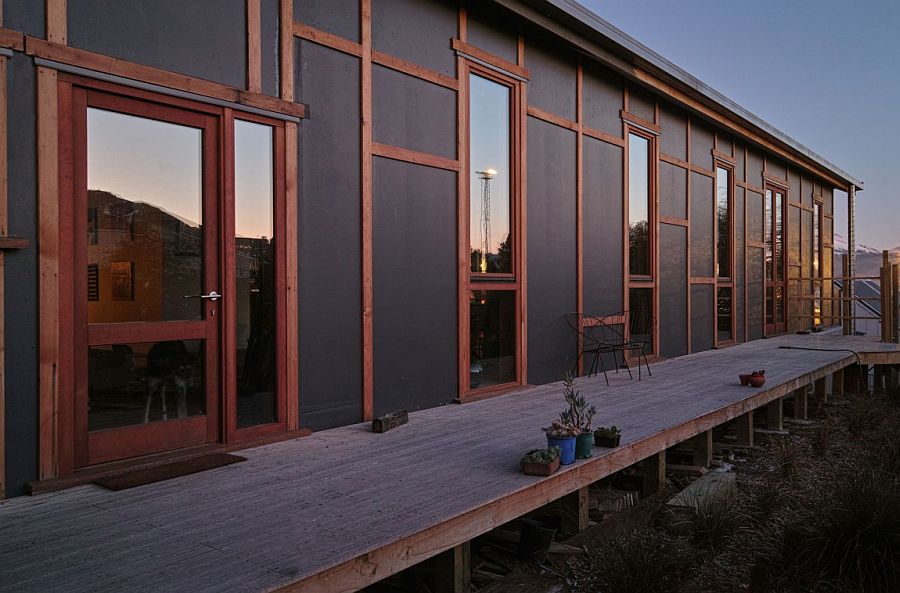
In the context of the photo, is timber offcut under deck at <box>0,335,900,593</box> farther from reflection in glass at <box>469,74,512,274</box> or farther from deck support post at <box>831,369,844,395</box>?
deck support post at <box>831,369,844,395</box>

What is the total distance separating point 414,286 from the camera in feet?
15.7

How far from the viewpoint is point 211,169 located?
3670 millimetres

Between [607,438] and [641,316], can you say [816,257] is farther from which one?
[607,438]

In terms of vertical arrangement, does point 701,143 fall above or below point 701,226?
above

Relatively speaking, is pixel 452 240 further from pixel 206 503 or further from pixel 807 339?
pixel 807 339

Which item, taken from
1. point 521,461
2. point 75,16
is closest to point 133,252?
point 75,16

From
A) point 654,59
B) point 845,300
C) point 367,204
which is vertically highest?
point 654,59

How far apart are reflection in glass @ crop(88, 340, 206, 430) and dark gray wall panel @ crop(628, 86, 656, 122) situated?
19.1ft

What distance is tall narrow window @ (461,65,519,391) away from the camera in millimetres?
5387

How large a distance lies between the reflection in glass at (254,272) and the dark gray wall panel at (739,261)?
8.41 m

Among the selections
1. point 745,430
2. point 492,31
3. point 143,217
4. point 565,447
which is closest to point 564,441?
point 565,447

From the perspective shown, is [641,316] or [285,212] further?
[641,316]

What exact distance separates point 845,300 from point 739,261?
7.45 feet

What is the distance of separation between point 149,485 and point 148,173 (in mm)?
1555
